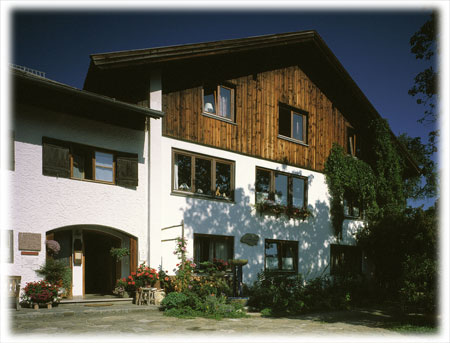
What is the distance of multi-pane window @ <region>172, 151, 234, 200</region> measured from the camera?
560 inches

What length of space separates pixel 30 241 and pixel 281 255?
9.53 m

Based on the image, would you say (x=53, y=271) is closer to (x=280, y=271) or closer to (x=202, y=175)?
(x=202, y=175)

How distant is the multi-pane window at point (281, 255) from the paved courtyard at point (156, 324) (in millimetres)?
4611

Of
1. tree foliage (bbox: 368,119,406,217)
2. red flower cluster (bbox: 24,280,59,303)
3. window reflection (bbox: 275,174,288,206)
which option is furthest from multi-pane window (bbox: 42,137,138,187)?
tree foliage (bbox: 368,119,406,217)

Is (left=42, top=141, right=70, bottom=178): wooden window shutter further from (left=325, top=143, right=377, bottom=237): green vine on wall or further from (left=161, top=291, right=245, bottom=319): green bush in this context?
(left=325, top=143, right=377, bottom=237): green vine on wall

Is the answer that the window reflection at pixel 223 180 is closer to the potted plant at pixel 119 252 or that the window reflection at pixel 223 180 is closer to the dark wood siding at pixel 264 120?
the dark wood siding at pixel 264 120

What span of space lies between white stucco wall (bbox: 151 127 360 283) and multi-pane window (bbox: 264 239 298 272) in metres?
0.25

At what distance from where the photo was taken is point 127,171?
13031 mm

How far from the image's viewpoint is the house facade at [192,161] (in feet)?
39.0

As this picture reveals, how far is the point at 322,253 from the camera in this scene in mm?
18781

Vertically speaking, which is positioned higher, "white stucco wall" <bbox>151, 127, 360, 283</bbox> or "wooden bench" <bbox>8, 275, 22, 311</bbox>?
→ "white stucco wall" <bbox>151, 127, 360, 283</bbox>

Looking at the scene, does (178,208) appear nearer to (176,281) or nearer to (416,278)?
(176,281)

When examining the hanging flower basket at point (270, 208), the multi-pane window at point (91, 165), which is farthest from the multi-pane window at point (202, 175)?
the multi-pane window at point (91, 165)

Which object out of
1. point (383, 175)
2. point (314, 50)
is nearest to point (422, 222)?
point (383, 175)
